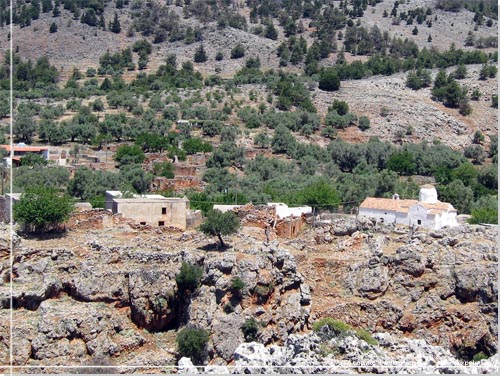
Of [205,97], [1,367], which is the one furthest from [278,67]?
[1,367]

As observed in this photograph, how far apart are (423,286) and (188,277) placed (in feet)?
18.0

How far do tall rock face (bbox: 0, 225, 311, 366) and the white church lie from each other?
224 inches

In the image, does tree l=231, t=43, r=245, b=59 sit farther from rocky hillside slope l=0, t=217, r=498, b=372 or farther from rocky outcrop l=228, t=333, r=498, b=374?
rocky outcrop l=228, t=333, r=498, b=374

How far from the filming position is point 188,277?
24.6m

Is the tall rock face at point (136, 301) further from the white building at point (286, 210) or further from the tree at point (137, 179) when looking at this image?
the tree at point (137, 179)

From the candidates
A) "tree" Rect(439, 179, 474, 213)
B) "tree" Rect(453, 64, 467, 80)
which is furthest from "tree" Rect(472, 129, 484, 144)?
"tree" Rect(439, 179, 474, 213)

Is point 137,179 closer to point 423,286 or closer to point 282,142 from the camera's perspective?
point 282,142

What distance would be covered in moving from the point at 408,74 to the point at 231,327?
4596cm

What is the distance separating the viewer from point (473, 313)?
24.8 m

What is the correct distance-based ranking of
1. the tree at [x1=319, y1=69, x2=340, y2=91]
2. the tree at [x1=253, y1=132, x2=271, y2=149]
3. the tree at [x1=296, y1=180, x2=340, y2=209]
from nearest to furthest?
the tree at [x1=296, y1=180, x2=340, y2=209]
the tree at [x1=253, y1=132, x2=271, y2=149]
the tree at [x1=319, y1=69, x2=340, y2=91]

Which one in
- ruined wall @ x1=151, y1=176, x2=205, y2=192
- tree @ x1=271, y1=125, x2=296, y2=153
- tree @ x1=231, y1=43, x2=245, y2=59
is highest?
ruined wall @ x1=151, y1=176, x2=205, y2=192

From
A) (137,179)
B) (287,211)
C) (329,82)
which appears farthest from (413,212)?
(329,82)

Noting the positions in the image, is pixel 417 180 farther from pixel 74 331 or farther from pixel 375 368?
pixel 375 368

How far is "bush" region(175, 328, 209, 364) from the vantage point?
22.9 m
